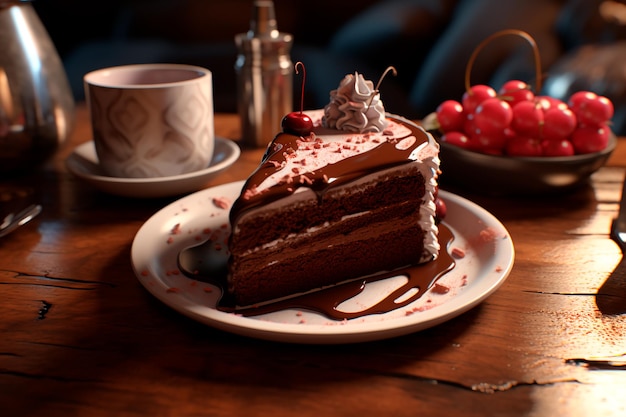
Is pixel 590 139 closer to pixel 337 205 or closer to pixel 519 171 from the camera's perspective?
pixel 519 171

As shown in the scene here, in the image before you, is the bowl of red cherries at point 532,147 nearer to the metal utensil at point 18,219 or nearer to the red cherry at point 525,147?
the red cherry at point 525,147

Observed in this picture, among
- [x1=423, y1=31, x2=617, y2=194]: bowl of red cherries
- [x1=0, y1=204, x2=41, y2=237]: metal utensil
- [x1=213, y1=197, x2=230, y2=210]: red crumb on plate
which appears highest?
[x1=423, y1=31, x2=617, y2=194]: bowl of red cherries

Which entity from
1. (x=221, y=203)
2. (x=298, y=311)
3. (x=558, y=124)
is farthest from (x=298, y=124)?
(x=558, y=124)

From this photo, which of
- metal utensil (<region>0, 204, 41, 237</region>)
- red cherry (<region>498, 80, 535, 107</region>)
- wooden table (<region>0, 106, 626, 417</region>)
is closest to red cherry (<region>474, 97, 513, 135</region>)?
red cherry (<region>498, 80, 535, 107</region>)

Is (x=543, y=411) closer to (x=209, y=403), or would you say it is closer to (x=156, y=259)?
A: (x=209, y=403)

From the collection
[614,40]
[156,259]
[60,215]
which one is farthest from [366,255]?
[614,40]

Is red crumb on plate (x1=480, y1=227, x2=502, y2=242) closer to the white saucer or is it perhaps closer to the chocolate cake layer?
the chocolate cake layer
